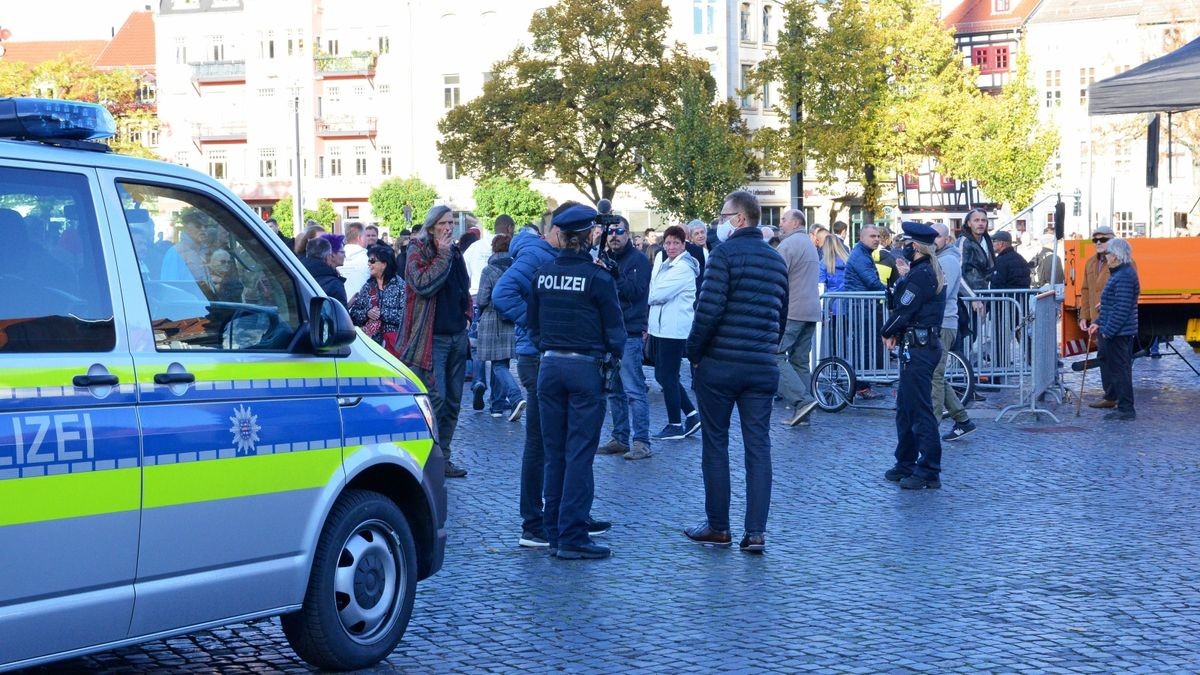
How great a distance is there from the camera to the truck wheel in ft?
20.2

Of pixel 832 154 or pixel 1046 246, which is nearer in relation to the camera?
pixel 1046 246

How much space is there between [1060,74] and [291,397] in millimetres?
85022

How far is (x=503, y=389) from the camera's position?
16.7 m

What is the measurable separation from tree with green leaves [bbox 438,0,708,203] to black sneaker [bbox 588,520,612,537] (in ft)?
182

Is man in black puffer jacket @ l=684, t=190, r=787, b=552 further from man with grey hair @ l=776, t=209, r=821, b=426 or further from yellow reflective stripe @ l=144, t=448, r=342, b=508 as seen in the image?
man with grey hair @ l=776, t=209, r=821, b=426

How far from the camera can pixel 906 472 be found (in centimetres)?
1198

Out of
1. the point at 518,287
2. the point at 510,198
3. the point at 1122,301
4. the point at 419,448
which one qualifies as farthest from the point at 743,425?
the point at 510,198

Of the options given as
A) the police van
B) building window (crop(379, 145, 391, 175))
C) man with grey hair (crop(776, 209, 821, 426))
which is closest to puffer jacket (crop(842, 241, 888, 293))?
man with grey hair (crop(776, 209, 821, 426))

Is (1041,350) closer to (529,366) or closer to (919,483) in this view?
(919,483)

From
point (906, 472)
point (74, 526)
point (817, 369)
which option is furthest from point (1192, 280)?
point (74, 526)

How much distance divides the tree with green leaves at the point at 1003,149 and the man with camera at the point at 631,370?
165 feet

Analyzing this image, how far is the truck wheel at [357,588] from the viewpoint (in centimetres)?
616

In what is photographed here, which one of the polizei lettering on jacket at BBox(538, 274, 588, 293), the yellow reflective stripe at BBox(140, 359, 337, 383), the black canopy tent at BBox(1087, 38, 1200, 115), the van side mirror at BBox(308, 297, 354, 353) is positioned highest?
the black canopy tent at BBox(1087, 38, 1200, 115)

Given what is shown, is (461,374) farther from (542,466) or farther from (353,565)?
(353,565)
